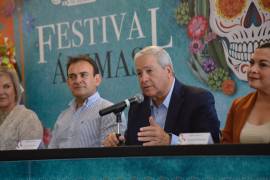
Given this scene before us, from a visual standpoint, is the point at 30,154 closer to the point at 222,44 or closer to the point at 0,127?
the point at 0,127

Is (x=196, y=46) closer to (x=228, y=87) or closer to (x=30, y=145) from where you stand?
(x=228, y=87)

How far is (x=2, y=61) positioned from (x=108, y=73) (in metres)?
0.78

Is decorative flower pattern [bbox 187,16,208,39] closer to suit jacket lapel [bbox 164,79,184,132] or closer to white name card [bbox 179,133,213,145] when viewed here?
suit jacket lapel [bbox 164,79,184,132]

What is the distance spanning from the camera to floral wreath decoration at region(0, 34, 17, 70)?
4839 millimetres

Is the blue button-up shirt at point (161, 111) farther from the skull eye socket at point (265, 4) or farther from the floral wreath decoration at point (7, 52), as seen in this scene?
the floral wreath decoration at point (7, 52)

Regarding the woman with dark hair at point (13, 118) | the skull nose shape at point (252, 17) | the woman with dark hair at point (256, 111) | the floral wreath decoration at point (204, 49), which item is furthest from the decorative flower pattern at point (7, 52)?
the woman with dark hair at point (256, 111)

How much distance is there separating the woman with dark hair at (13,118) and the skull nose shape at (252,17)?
4.34 ft

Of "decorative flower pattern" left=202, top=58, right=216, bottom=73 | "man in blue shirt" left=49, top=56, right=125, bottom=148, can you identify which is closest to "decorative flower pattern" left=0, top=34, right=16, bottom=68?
"man in blue shirt" left=49, top=56, right=125, bottom=148

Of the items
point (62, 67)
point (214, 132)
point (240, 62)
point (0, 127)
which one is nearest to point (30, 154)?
point (214, 132)

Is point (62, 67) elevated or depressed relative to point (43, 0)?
depressed

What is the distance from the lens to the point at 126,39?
14.8ft

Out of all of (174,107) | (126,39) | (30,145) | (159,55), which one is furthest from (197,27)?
(30,145)

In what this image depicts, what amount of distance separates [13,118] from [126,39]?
0.91 meters

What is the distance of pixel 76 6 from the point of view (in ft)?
15.6
